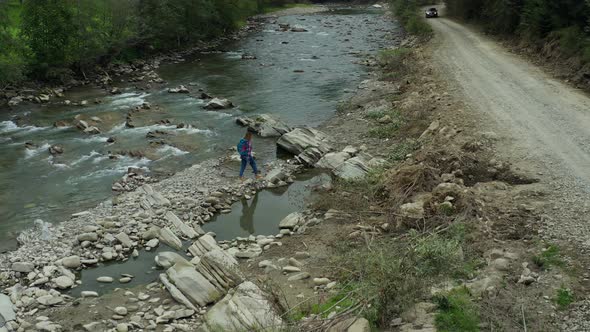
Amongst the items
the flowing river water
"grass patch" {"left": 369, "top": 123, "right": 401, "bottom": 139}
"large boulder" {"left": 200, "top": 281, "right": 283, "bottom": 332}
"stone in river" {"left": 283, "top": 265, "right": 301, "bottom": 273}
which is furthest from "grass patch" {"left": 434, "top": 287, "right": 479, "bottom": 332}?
"grass patch" {"left": 369, "top": 123, "right": 401, "bottom": 139}

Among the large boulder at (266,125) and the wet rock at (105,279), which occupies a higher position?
the large boulder at (266,125)

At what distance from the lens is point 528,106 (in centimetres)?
2366

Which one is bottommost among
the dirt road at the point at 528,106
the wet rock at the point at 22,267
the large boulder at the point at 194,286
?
the wet rock at the point at 22,267

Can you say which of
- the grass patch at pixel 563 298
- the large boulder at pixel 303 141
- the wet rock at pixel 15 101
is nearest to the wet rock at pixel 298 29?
the wet rock at pixel 15 101

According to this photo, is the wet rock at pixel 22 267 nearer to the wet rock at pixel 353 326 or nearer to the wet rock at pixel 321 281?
the wet rock at pixel 321 281

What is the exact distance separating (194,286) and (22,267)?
17.9 feet

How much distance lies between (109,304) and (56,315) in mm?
1292

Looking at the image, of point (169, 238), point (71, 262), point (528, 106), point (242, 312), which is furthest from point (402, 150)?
point (71, 262)

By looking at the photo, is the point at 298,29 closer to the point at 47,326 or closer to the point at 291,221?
Result: the point at 291,221

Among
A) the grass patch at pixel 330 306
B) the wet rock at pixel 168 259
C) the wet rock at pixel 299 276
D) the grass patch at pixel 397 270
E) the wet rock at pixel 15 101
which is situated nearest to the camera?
the grass patch at pixel 397 270

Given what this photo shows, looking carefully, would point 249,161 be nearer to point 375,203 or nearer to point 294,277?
point 375,203

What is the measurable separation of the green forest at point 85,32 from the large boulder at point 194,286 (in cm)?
2564

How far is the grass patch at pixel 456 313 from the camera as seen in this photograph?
32.3 feet

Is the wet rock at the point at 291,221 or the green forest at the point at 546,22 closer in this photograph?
the wet rock at the point at 291,221
